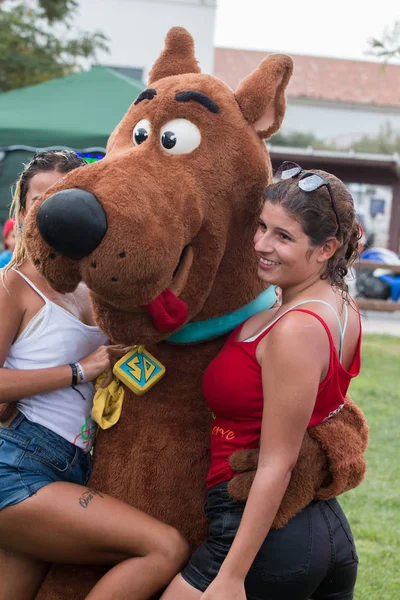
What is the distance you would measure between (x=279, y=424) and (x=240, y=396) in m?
0.18

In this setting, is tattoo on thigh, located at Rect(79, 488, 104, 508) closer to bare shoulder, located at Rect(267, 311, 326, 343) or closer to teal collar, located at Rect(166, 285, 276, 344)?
teal collar, located at Rect(166, 285, 276, 344)

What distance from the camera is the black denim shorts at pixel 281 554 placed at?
83.0 inches

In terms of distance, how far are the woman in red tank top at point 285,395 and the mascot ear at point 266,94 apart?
195mm

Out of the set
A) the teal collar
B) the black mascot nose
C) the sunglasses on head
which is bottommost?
the teal collar

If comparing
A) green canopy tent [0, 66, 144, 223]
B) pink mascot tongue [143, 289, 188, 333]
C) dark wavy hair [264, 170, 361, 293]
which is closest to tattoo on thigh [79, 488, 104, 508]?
pink mascot tongue [143, 289, 188, 333]

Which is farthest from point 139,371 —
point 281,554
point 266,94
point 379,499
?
point 379,499

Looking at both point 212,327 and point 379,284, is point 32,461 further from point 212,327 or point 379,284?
point 379,284

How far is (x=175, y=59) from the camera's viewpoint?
255cm

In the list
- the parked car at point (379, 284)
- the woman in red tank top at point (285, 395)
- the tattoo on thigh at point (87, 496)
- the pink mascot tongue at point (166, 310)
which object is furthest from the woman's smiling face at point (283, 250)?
the parked car at point (379, 284)

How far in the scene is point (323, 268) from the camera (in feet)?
7.23

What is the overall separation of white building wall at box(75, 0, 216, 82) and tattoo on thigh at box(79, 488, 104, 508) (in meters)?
22.6

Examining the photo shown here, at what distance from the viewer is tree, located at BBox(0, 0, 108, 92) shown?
44.3ft

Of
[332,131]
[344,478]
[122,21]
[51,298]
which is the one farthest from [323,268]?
[332,131]

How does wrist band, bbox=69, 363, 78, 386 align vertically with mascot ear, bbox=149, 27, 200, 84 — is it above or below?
below
